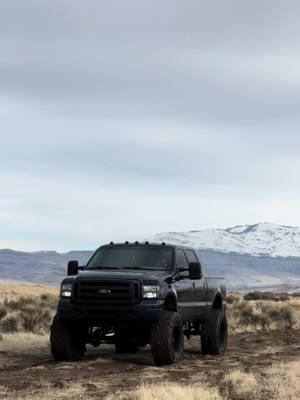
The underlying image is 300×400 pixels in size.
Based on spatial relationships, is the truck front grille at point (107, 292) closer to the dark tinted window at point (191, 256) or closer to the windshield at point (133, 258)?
the windshield at point (133, 258)

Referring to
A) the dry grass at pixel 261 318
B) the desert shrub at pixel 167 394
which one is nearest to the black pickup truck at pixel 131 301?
the desert shrub at pixel 167 394

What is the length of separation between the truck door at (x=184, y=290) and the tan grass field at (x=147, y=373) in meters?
1.03

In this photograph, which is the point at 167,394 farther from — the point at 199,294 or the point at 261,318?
the point at 261,318

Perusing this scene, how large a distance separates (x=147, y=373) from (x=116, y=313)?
4.77ft

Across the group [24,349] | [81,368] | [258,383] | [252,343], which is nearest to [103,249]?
[81,368]

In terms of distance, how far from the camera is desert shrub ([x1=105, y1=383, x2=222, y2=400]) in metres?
9.55

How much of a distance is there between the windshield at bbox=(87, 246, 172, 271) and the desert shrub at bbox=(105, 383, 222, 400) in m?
4.91

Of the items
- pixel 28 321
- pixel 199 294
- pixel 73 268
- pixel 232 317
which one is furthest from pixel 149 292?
pixel 232 317

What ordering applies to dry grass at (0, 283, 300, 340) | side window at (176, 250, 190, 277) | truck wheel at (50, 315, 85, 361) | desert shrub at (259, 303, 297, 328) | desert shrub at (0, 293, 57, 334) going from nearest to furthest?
1. truck wheel at (50, 315, 85, 361)
2. side window at (176, 250, 190, 277)
3. desert shrub at (0, 293, 57, 334)
4. dry grass at (0, 283, 300, 340)
5. desert shrub at (259, 303, 297, 328)

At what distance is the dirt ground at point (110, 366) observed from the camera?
1132 cm

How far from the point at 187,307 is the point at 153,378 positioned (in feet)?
11.8

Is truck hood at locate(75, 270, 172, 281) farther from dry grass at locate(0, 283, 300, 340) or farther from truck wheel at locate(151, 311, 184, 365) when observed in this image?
dry grass at locate(0, 283, 300, 340)

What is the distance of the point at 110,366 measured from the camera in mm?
14133

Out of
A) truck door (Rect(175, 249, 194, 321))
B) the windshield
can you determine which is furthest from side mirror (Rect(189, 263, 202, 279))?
the windshield
